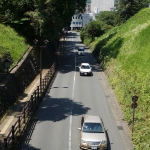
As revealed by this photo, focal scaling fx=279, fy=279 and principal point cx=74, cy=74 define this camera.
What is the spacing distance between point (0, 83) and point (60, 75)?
50.4 ft

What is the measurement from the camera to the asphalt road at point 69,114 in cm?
1808

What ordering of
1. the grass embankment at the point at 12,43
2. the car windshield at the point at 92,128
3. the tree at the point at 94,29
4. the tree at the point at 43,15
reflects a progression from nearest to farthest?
the car windshield at the point at 92,128 < the grass embankment at the point at 12,43 < the tree at the point at 43,15 < the tree at the point at 94,29

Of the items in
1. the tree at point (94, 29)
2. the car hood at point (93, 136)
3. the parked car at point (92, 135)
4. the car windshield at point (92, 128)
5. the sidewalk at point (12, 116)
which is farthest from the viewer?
the tree at point (94, 29)

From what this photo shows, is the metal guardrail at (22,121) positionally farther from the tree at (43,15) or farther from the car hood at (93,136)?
the tree at (43,15)

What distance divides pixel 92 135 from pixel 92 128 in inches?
30.2

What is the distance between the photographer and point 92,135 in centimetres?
1741

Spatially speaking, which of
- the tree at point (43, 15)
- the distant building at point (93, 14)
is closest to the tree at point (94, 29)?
the tree at point (43, 15)

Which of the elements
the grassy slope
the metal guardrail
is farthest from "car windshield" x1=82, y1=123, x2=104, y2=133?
the metal guardrail

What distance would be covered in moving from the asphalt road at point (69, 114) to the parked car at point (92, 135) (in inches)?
32.9

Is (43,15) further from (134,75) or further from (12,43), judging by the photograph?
(134,75)

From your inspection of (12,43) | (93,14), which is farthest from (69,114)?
(93,14)

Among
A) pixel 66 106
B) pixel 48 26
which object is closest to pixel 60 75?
pixel 48 26

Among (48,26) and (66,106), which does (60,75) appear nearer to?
(48,26)

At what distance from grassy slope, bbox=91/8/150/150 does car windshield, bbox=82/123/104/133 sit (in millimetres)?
2436
